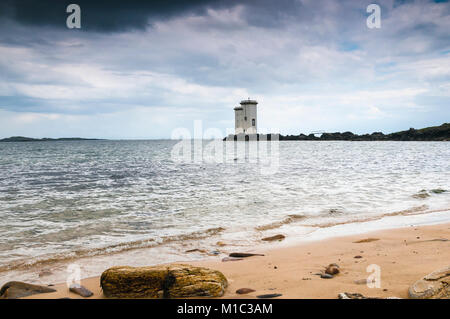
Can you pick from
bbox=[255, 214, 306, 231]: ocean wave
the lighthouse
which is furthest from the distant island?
bbox=[255, 214, 306, 231]: ocean wave

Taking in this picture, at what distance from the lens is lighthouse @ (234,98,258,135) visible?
78062mm

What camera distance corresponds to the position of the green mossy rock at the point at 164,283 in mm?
3703

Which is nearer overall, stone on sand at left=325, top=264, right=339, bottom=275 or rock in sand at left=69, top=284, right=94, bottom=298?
rock in sand at left=69, top=284, right=94, bottom=298

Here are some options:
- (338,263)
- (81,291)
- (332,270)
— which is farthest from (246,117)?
(81,291)

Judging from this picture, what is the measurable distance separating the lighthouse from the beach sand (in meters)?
72.7

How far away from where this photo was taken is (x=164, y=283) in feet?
12.5

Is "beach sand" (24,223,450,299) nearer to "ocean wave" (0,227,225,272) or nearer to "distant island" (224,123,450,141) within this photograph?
"ocean wave" (0,227,225,272)

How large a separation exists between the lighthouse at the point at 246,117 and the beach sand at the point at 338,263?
72.7 metres

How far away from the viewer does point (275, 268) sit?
15.5 feet

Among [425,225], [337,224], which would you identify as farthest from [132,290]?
[425,225]

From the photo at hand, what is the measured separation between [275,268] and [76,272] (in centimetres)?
313

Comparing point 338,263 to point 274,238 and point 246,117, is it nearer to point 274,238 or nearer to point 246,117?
point 274,238

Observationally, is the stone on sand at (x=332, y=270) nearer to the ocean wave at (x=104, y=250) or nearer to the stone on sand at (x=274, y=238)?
the stone on sand at (x=274, y=238)

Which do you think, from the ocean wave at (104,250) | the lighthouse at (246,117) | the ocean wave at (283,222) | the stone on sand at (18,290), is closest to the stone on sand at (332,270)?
the ocean wave at (104,250)
